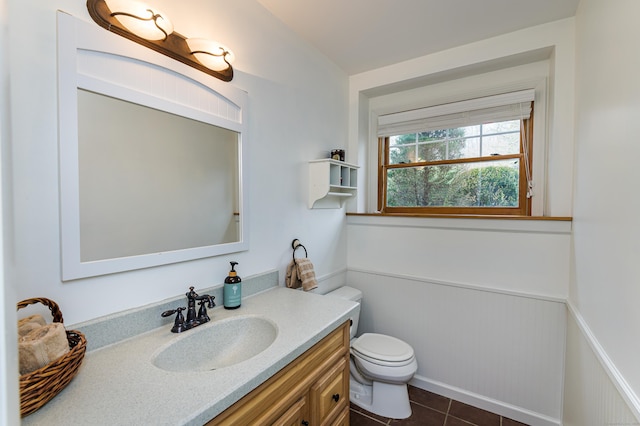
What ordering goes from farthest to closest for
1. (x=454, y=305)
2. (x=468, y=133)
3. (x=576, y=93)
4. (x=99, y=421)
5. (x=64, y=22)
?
(x=468, y=133) < (x=454, y=305) < (x=576, y=93) < (x=64, y=22) < (x=99, y=421)

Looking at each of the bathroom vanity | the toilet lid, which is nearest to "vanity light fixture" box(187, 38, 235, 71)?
the bathroom vanity

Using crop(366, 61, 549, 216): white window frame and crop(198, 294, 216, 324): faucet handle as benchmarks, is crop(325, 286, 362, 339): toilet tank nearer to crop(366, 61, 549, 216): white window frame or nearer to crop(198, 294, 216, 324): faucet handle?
crop(198, 294, 216, 324): faucet handle

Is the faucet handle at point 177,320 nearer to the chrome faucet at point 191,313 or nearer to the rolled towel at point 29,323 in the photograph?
the chrome faucet at point 191,313

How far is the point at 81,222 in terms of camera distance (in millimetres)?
955

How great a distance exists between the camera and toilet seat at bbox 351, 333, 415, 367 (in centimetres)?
182

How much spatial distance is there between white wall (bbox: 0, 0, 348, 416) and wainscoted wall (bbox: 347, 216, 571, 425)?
18.6 inches

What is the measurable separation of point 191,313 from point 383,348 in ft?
4.40

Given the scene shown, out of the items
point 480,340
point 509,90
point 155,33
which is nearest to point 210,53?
point 155,33

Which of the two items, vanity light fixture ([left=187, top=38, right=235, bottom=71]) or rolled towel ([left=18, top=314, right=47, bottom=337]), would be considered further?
vanity light fixture ([left=187, top=38, right=235, bottom=71])

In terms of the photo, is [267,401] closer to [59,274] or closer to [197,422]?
[197,422]

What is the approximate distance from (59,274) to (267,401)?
776mm

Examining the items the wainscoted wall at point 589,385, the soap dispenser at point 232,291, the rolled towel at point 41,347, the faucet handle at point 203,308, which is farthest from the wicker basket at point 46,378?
the wainscoted wall at point 589,385

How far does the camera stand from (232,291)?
4.48 ft

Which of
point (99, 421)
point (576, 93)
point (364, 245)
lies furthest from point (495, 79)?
point (99, 421)
